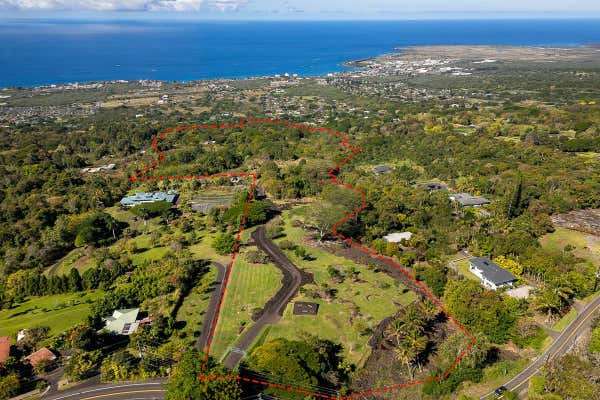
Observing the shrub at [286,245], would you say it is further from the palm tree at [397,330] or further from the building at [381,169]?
the building at [381,169]

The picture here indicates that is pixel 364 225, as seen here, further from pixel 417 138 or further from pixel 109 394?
pixel 417 138

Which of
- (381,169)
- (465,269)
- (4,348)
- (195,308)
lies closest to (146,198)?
(195,308)

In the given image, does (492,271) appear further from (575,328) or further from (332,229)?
(332,229)

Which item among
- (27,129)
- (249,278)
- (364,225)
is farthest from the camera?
(27,129)

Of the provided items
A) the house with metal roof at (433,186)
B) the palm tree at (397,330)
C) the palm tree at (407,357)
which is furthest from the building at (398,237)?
the palm tree at (407,357)

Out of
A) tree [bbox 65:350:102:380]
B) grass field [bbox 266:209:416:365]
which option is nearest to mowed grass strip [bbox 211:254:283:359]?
grass field [bbox 266:209:416:365]

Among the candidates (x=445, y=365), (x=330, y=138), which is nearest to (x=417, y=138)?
(x=330, y=138)

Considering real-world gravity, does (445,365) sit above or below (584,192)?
below
